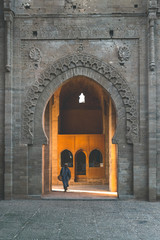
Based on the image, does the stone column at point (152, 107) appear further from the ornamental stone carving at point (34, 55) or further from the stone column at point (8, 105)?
the stone column at point (8, 105)

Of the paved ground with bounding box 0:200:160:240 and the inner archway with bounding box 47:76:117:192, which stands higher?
the inner archway with bounding box 47:76:117:192

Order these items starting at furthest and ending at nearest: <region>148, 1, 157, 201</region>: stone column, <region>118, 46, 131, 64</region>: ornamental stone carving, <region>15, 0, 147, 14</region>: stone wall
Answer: <region>15, 0, 147, 14</region>: stone wall
<region>118, 46, 131, 64</region>: ornamental stone carving
<region>148, 1, 157, 201</region>: stone column

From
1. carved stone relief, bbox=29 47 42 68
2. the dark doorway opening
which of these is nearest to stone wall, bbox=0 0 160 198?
carved stone relief, bbox=29 47 42 68

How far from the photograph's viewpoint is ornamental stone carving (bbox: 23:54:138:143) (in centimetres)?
1194

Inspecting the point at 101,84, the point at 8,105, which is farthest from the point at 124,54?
the point at 8,105

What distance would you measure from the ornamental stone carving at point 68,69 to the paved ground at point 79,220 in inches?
115

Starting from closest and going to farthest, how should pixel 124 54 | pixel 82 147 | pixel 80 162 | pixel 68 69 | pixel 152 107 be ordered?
pixel 152 107, pixel 124 54, pixel 68 69, pixel 82 147, pixel 80 162

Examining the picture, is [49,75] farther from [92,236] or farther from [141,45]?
[92,236]

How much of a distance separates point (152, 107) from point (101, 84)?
2.32 metres

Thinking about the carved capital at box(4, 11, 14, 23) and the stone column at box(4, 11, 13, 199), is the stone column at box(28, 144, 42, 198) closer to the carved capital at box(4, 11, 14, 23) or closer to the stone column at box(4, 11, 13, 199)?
the stone column at box(4, 11, 13, 199)

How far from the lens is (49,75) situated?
12102 millimetres

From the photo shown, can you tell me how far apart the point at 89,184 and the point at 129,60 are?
8.71 meters

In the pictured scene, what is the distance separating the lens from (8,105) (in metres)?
11.9

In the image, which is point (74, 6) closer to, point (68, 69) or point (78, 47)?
point (78, 47)
